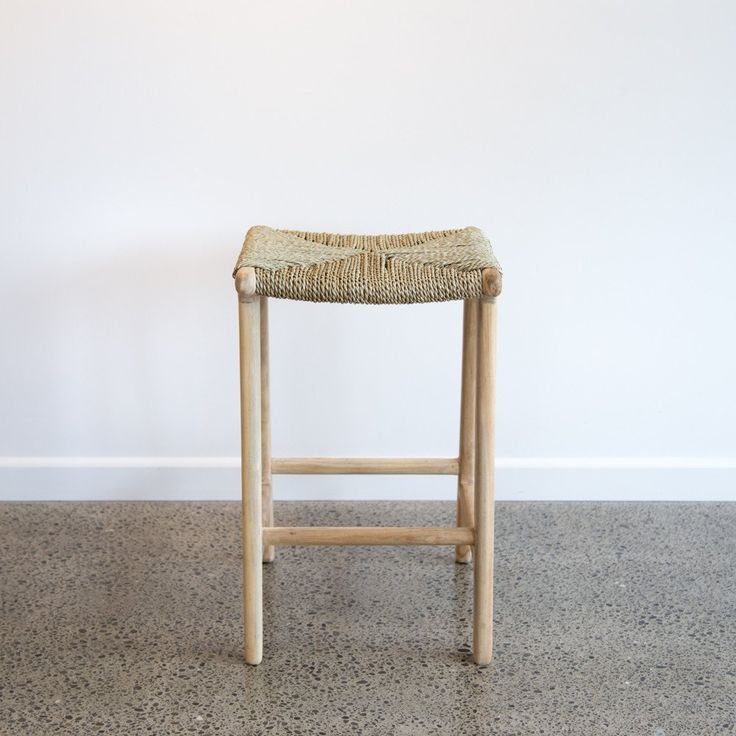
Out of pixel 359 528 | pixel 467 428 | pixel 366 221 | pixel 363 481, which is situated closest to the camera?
pixel 359 528

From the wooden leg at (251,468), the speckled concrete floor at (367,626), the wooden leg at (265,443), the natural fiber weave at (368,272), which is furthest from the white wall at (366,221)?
the wooden leg at (251,468)

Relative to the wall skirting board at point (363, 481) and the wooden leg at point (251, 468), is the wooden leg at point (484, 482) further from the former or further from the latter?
the wall skirting board at point (363, 481)

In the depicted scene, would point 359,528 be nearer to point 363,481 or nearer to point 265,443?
point 265,443

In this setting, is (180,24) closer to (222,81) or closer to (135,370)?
(222,81)

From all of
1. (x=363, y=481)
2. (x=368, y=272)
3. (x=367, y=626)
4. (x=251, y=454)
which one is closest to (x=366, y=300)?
(x=368, y=272)

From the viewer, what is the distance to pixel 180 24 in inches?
65.4

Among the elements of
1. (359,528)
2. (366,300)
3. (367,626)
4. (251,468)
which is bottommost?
(367,626)

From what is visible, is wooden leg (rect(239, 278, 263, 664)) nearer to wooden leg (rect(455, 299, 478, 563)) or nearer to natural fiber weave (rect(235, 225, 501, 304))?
natural fiber weave (rect(235, 225, 501, 304))

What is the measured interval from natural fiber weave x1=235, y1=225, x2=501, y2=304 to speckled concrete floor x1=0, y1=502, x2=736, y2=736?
1.76ft

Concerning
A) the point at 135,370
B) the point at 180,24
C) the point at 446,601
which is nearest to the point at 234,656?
the point at 446,601

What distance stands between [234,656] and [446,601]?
36cm

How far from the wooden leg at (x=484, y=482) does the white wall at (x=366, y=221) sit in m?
0.51

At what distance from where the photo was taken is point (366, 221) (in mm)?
1749

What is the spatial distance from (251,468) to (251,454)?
0.07ft
